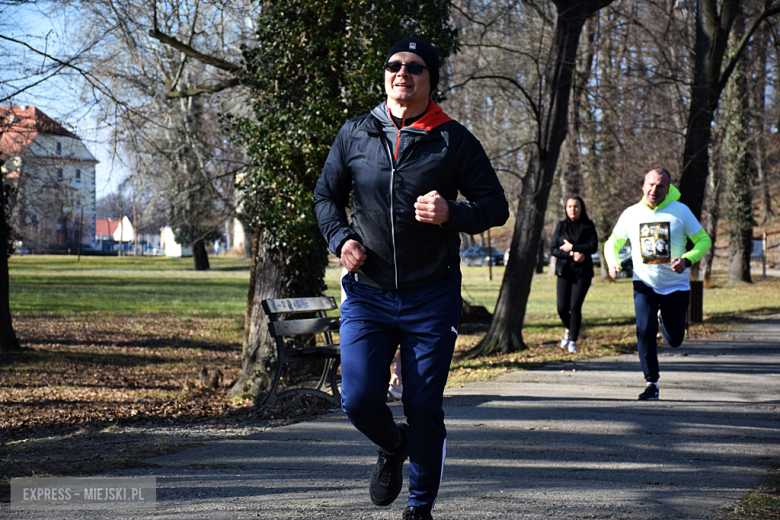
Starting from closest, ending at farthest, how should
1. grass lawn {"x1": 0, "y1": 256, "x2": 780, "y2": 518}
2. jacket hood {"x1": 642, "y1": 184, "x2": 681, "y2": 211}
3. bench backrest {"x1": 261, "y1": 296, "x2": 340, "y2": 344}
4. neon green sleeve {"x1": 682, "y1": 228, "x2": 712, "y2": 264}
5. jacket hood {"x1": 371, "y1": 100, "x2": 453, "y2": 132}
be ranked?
jacket hood {"x1": 371, "y1": 100, "x2": 453, "y2": 132}
grass lawn {"x1": 0, "y1": 256, "x2": 780, "y2": 518}
neon green sleeve {"x1": 682, "y1": 228, "x2": 712, "y2": 264}
jacket hood {"x1": 642, "y1": 184, "x2": 681, "y2": 211}
bench backrest {"x1": 261, "y1": 296, "x2": 340, "y2": 344}

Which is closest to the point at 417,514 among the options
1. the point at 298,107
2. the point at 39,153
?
the point at 298,107

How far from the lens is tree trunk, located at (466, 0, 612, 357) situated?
1185 cm

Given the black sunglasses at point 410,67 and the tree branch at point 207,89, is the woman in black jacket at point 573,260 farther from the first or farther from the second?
the black sunglasses at point 410,67

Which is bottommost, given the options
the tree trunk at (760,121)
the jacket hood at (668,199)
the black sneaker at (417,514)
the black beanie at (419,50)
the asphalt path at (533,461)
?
the asphalt path at (533,461)

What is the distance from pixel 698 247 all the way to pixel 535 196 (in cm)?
487

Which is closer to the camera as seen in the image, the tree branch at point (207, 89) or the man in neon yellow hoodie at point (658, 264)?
the man in neon yellow hoodie at point (658, 264)

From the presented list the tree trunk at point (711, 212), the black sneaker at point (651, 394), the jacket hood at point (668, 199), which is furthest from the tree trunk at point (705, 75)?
the tree trunk at point (711, 212)

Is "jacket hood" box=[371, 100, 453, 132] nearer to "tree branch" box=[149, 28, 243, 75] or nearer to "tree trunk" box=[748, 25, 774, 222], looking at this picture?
"tree branch" box=[149, 28, 243, 75]

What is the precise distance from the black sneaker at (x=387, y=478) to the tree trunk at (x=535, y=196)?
7.98 m

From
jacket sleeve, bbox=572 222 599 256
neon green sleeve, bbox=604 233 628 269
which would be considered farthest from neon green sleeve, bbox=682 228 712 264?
jacket sleeve, bbox=572 222 599 256

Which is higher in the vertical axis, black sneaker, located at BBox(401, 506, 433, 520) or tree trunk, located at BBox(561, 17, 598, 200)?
tree trunk, located at BBox(561, 17, 598, 200)

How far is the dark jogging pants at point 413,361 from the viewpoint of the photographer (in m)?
3.59

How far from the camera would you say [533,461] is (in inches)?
208

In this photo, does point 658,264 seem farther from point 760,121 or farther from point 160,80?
point 760,121
